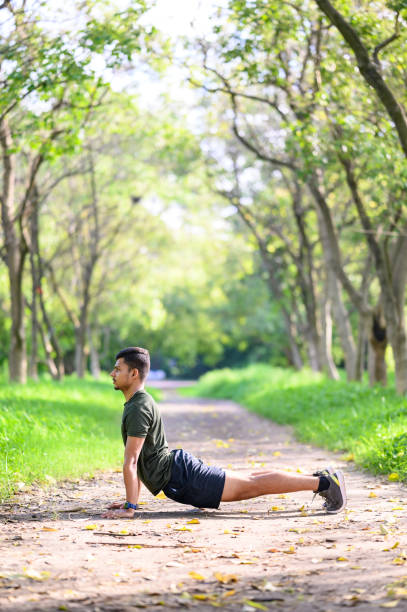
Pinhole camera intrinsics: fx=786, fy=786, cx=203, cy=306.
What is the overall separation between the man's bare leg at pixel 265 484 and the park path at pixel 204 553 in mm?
222

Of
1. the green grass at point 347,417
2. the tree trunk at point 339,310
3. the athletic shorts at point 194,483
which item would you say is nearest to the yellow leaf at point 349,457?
the green grass at point 347,417

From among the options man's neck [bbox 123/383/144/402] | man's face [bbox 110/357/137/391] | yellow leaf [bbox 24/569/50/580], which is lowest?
yellow leaf [bbox 24/569/50/580]

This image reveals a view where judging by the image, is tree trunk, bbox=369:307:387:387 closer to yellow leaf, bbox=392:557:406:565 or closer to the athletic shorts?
the athletic shorts

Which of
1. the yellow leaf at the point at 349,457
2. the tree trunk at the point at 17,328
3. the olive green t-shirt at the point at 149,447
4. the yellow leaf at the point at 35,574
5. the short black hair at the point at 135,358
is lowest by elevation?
the yellow leaf at the point at 349,457

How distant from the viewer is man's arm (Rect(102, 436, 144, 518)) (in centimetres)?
616

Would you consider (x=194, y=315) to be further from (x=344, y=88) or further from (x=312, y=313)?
(x=344, y=88)

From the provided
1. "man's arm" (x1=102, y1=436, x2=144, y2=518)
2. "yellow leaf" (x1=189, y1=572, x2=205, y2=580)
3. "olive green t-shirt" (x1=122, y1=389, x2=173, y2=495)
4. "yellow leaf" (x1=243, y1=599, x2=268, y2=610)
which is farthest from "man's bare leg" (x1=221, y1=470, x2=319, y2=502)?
"yellow leaf" (x1=243, y1=599, x2=268, y2=610)

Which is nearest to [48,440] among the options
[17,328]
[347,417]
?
[347,417]

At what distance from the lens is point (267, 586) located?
4156 millimetres

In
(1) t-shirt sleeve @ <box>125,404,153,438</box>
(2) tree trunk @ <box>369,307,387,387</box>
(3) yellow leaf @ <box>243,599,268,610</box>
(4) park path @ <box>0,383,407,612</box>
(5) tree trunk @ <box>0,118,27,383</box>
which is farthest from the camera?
(5) tree trunk @ <box>0,118,27,383</box>

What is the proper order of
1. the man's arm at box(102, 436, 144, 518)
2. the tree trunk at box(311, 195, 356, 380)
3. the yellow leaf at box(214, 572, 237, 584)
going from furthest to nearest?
the tree trunk at box(311, 195, 356, 380) → the man's arm at box(102, 436, 144, 518) → the yellow leaf at box(214, 572, 237, 584)

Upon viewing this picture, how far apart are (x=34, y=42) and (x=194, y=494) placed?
7914mm

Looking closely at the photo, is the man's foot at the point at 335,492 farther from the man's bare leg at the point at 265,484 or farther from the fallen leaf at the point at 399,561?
the fallen leaf at the point at 399,561

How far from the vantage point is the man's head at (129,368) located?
21.3ft
